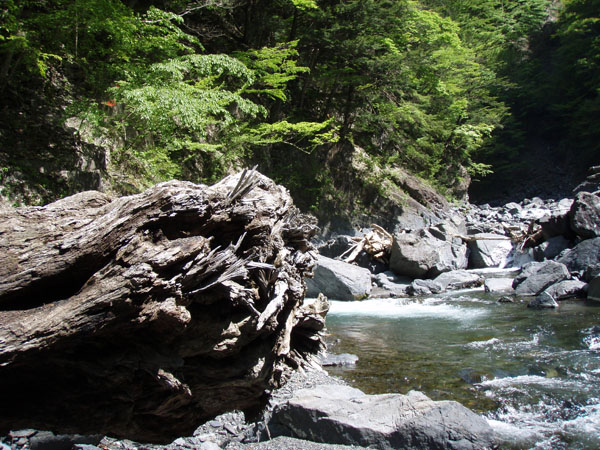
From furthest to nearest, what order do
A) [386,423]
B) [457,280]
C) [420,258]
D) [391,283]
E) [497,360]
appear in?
[420,258]
[391,283]
[457,280]
[497,360]
[386,423]

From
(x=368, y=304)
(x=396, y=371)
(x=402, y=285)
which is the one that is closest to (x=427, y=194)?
(x=402, y=285)

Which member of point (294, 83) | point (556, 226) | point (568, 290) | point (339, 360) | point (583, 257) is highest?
point (294, 83)

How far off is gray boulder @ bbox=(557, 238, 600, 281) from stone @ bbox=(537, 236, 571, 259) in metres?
1.43

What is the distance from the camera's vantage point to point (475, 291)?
13766 millimetres

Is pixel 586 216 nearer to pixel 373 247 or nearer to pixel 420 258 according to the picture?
pixel 420 258

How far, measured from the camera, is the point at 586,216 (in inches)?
557

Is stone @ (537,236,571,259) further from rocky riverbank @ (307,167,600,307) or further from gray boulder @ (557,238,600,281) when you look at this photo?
gray boulder @ (557,238,600,281)

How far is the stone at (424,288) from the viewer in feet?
46.3

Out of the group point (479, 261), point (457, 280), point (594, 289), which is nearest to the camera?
point (594, 289)

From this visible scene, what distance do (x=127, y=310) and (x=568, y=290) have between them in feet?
39.8

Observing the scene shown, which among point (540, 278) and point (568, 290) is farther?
point (540, 278)

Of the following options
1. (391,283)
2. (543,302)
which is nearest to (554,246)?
(543,302)

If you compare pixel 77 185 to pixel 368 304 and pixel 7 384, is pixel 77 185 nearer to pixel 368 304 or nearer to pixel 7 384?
pixel 7 384

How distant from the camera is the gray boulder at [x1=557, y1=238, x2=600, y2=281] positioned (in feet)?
41.2
